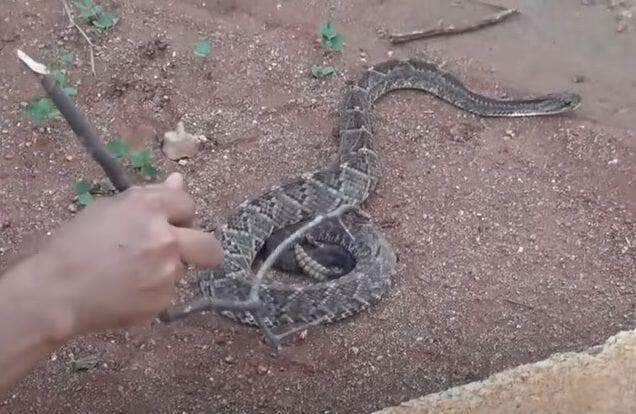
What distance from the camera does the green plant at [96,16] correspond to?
6.64 m

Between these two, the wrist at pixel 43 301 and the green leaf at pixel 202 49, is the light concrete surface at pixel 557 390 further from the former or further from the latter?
the green leaf at pixel 202 49

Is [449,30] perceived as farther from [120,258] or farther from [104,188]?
[120,258]

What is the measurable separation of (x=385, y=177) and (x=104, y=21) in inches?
93.4

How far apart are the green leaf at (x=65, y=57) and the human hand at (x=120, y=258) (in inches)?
159

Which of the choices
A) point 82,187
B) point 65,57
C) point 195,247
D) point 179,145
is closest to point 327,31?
point 179,145

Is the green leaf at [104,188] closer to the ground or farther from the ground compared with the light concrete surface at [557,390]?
closer to the ground

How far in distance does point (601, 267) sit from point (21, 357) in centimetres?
341

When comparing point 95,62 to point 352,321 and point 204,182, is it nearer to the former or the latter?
point 204,182

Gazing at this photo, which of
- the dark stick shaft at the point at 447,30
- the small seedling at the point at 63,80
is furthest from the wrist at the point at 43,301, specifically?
the dark stick shaft at the point at 447,30

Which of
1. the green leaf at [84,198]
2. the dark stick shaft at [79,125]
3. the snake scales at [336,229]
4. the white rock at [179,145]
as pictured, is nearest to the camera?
the dark stick shaft at [79,125]

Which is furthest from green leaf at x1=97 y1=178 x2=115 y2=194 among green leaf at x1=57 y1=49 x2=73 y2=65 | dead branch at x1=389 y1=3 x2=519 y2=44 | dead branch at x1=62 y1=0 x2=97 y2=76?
dead branch at x1=389 y1=3 x2=519 y2=44

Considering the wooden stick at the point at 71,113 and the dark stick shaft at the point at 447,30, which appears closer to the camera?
the wooden stick at the point at 71,113

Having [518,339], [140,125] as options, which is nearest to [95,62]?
[140,125]

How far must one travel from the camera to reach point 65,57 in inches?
252
